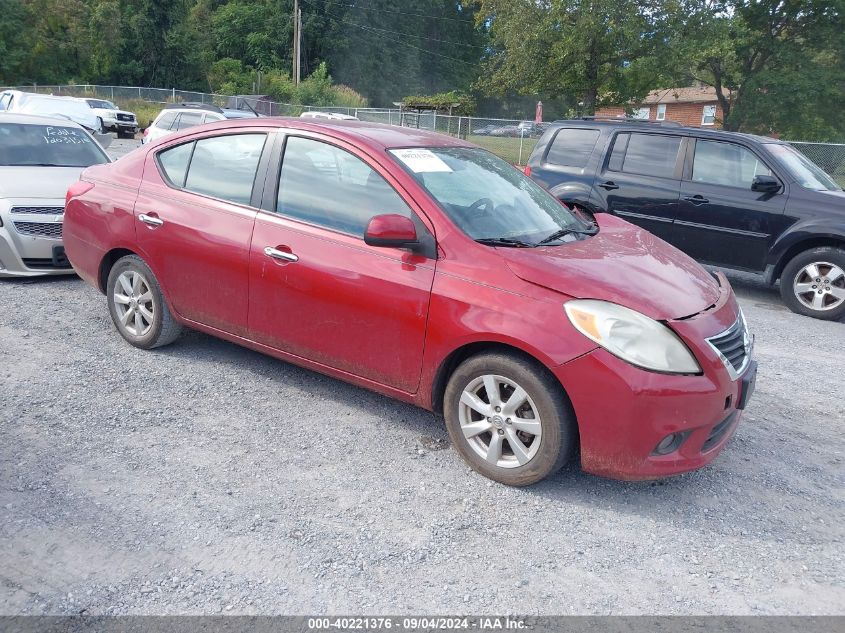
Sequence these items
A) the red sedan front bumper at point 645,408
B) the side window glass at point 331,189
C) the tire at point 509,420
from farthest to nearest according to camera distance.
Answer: the side window glass at point 331,189
the tire at point 509,420
the red sedan front bumper at point 645,408

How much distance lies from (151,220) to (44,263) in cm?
271

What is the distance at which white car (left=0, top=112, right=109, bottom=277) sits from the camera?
6.76 meters

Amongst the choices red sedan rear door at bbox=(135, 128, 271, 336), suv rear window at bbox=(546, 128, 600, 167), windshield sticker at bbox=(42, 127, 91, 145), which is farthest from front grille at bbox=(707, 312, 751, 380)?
windshield sticker at bbox=(42, 127, 91, 145)

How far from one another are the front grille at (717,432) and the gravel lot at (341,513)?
33 cm

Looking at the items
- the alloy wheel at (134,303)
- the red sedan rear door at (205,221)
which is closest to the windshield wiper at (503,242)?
the red sedan rear door at (205,221)

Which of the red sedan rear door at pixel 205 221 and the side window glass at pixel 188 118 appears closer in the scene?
the red sedan rear door at pixel 205 221

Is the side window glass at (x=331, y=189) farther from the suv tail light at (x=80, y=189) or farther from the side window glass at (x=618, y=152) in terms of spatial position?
the side window glass at (x=618, y=152)

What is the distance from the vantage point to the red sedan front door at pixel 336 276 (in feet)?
12.6

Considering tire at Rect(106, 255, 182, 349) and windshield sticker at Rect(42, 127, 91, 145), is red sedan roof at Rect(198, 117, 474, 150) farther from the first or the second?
windshield sticker at Rect(42, 127, 91, 145)

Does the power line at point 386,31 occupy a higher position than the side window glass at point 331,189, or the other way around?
the power line at point 386,31

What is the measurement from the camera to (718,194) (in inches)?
317

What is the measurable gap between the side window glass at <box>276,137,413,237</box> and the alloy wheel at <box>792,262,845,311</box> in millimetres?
5603

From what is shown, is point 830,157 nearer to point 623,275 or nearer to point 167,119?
Result: point 623,275

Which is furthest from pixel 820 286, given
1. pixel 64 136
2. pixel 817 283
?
pixel 64 136
